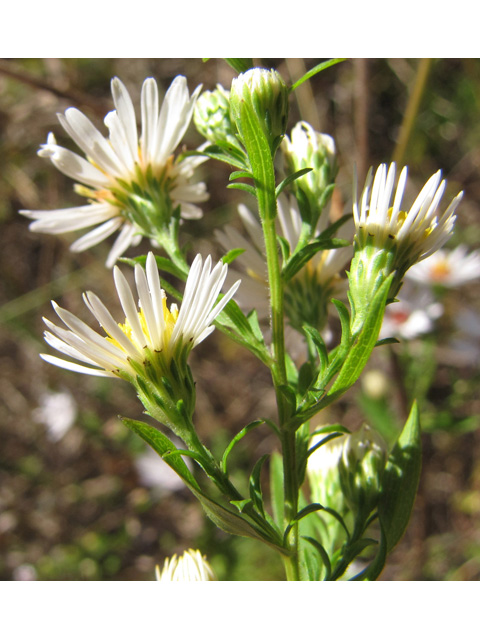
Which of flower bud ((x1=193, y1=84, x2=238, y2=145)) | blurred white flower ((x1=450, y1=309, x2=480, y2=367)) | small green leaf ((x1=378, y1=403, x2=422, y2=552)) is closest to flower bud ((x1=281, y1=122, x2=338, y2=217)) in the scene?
flower bud ((x1=193, y1=84, x2=238, y2=145))

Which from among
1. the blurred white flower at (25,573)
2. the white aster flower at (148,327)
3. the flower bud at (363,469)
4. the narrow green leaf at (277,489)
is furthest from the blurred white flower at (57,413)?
the white aster flower at (148,327)

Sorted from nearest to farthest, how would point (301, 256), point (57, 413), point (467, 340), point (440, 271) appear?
1. point (301, 256)
2. point (440, 271)
3. point (467, 340)
4. point (57, 413)

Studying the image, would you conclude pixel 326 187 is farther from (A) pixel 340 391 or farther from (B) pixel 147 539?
(B) pixel 147 539

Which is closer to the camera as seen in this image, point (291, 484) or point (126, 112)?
point (291, 484)

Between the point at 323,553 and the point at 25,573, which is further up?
the point at 323,553

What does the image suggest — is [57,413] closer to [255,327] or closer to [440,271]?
[440,271]

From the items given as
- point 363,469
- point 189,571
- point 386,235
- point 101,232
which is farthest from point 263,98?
point 189,571

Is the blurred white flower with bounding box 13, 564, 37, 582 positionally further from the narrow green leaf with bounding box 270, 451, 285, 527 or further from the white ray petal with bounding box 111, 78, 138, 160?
the white ray petal with bounding box 111, 78, 138, 160
